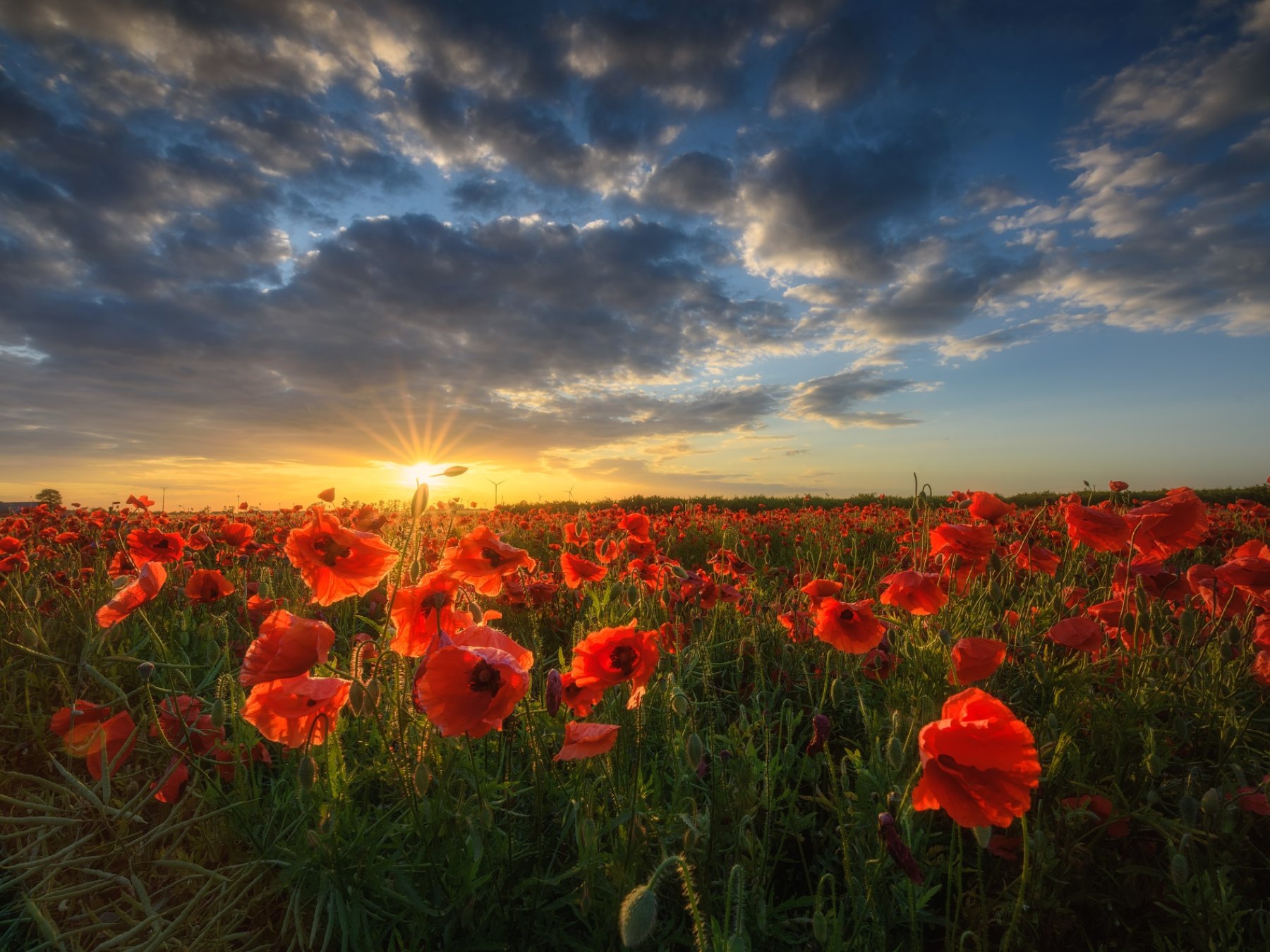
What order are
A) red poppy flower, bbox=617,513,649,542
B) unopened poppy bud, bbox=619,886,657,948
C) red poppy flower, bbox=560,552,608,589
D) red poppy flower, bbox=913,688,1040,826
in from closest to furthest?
unopened poppy bud, bbox=619,886,657,948 < red poppy flower, bbox=913,688,1040,826 < red poppy flower, bbox=560,552,608,589 < red poppy flower, bbox=617,513,649,542

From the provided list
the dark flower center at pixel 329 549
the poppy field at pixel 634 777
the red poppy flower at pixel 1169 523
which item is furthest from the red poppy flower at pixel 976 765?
the dark flower center at pixel 329 549

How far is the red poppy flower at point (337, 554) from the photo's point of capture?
179 centimetres

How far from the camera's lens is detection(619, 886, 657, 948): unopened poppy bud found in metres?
1.09

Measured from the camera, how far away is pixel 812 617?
10.7ft

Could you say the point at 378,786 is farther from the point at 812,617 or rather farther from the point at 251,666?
the point at 812,617

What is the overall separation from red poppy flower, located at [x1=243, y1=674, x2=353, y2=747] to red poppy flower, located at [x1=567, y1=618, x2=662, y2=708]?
1.88 ft

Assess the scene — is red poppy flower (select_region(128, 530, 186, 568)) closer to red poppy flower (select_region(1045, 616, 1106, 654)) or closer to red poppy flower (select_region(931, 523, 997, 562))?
Answer: red poppy flower (select_region(931, 523, 997, 562))

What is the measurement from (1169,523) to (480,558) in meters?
2.24

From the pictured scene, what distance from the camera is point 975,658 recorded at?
6.30 ft

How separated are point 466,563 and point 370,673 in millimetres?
574

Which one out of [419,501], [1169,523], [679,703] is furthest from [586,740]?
[1169,523]

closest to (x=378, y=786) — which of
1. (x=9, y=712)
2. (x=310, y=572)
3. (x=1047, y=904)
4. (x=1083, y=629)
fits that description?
(x=310, y=572)

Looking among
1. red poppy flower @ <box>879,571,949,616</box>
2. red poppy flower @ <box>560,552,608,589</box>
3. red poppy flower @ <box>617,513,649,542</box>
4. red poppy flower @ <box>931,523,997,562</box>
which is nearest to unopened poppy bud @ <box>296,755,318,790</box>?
red poppy flower @ <box>560,552,608,589</box>

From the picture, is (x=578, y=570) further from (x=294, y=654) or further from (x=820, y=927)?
(x=820, y=927)
